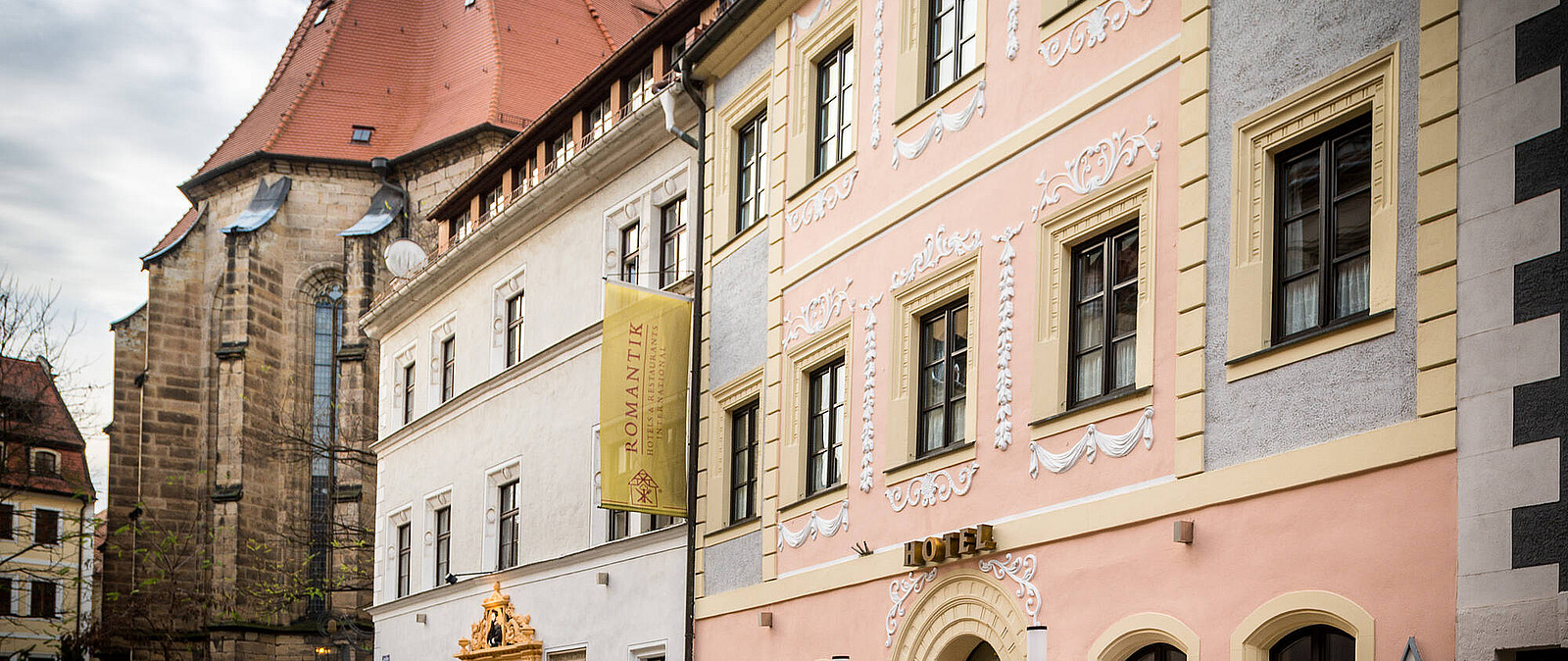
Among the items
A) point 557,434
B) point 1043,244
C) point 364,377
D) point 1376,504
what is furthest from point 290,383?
point 1376,504

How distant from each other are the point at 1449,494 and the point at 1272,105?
101 inches

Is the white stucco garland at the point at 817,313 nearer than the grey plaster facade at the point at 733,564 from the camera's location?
Yes

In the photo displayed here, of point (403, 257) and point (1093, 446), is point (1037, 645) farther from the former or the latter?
point (403, 257)

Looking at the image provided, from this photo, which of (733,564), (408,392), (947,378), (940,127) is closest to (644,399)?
(733,564)

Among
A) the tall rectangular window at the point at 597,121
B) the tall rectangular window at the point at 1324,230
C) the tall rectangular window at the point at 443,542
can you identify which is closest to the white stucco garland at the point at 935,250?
the tall rectangular window at the point at 1324,230

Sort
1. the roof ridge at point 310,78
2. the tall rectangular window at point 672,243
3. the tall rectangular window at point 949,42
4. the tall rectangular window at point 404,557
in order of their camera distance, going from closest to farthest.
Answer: the tall rectangular window at point 949,42
the tall rectangular window at point 672,243
the tall rectangular window at point 404,557
the roof ridge at point 310,78

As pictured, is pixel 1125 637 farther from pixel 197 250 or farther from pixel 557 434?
pixel 197 250

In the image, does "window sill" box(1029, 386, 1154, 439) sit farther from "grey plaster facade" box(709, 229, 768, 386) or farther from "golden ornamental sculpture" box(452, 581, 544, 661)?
"golden ornamental sculpture" box(452, 581, 544, 661)

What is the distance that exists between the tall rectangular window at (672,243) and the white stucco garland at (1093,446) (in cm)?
892

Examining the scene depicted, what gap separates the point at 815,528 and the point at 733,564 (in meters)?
2.09

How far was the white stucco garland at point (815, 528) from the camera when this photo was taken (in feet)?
47.6

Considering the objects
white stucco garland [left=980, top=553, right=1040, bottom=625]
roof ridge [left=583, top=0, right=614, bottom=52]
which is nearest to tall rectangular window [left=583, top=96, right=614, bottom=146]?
white stucco garland [left=980, top=553, right=1040, bottom=625]

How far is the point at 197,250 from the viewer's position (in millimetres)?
51906

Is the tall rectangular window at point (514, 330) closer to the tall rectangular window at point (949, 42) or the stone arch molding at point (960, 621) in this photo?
the tall rectangular window at point (949, 42)
